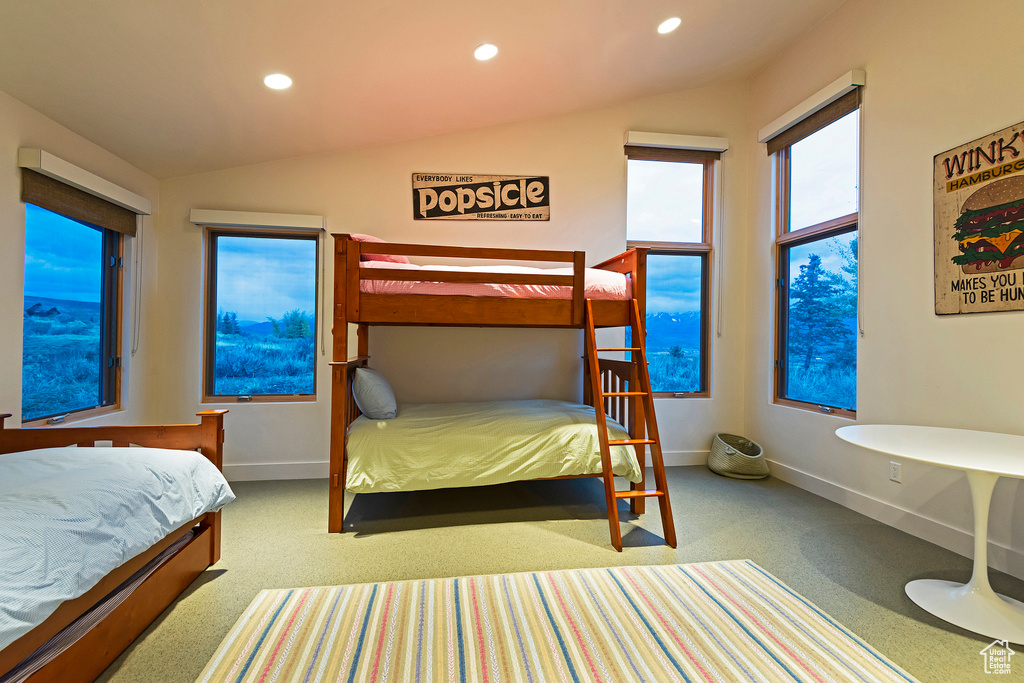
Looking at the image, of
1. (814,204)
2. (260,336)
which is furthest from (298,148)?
(814,204)

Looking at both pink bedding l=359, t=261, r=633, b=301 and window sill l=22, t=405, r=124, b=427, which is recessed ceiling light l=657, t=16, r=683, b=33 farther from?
window sill l=22, t=405, r=124, b=427

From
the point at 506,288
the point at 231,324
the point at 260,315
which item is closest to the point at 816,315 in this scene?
the point at 506,288

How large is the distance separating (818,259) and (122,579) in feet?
13.3

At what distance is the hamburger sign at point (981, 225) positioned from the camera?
2.07 meters

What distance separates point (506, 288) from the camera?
8.71ft

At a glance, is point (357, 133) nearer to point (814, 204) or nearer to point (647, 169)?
point (647, 169)

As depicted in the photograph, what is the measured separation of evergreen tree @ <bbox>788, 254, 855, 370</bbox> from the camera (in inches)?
120

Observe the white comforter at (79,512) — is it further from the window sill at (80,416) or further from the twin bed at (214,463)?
the window sill at (80,416)

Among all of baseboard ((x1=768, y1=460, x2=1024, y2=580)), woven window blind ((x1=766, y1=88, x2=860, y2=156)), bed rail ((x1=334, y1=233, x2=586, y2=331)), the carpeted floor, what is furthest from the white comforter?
woven window blind ((x1=766, y1=88, x2=860, y2=156))

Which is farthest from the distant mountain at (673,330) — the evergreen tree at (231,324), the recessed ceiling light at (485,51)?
the evergreen tree at (231,324)

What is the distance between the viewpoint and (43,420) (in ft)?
8.25

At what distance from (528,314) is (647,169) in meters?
2.06

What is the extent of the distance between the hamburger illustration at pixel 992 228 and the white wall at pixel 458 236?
1.65 meters

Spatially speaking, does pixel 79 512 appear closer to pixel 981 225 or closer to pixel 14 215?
pixel 14 215
